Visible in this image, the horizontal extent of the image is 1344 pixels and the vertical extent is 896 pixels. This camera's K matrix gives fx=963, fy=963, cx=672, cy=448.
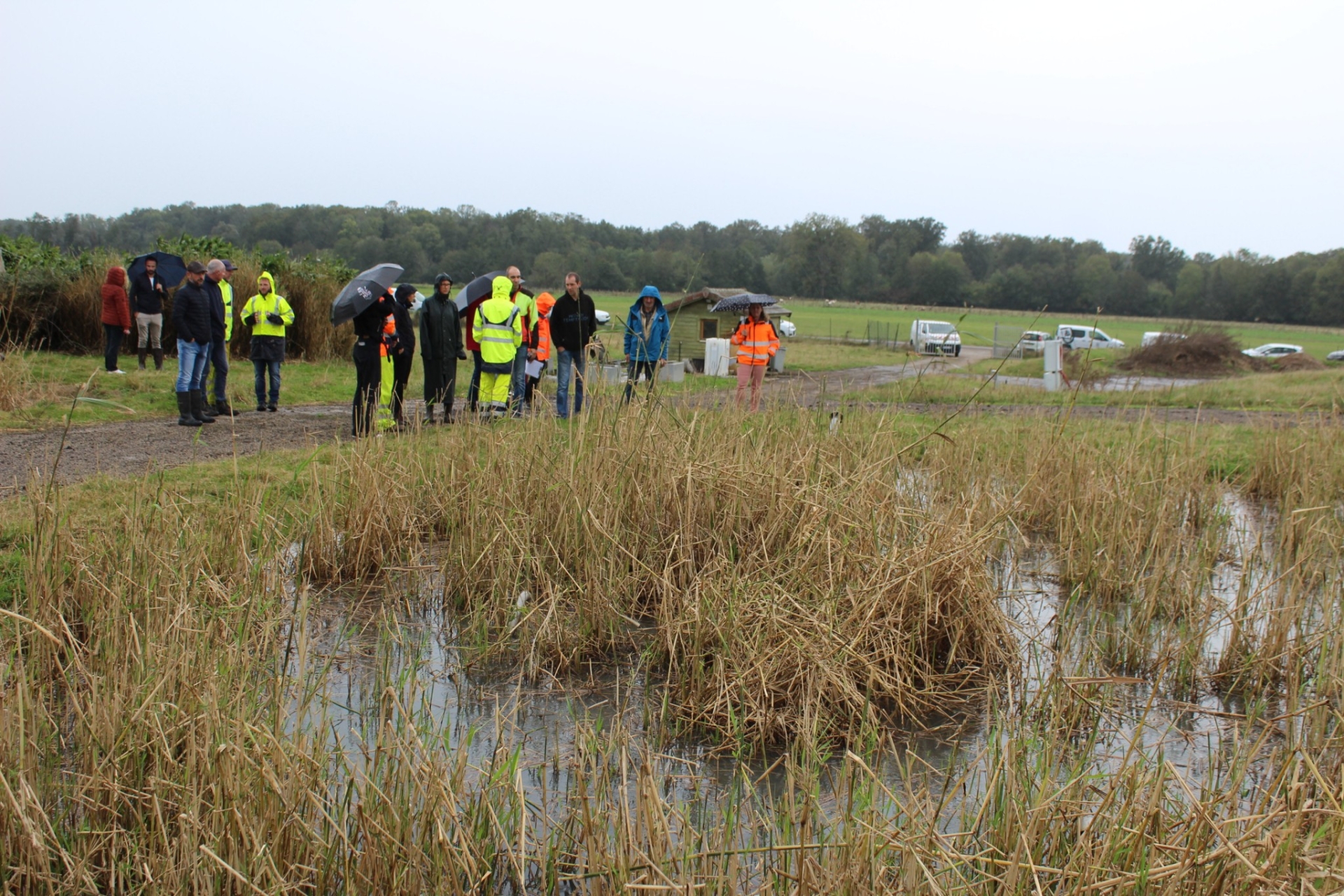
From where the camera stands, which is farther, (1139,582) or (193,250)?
(193,250)

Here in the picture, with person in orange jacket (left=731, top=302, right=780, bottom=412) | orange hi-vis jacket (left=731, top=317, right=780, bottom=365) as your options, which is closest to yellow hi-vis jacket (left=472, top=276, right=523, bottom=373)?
person in orange jacket (left=731, top=302, right=780, bottom=412)

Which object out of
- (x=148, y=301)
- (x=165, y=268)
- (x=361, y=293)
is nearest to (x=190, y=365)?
(x=361, y=293)

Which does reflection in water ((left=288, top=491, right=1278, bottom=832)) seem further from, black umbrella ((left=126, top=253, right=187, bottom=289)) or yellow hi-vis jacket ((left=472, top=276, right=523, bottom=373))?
black umbrella ((left=126, top=253, right=187, bottom=289))

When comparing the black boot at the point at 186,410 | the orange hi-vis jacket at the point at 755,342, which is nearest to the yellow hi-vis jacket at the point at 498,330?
the orange hi-vis jacket at the point at 755,342

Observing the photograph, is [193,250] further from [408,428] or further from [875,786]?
[875,786]

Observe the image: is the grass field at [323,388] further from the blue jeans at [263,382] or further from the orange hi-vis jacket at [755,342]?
the orange hi-vis jacket at [755,342]

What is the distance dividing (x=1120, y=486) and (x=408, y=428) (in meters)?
4.81

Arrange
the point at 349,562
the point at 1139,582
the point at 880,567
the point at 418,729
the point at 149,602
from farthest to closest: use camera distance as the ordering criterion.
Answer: the point at 349,562 → the point at 1139,582 → the point at 880,567 → the point at 149,602 → the point at 418,729

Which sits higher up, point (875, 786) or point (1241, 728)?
point (875, 786)

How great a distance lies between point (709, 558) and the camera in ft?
16.4

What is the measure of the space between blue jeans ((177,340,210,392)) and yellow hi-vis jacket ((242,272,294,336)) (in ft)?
4.94

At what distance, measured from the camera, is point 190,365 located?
10047mm

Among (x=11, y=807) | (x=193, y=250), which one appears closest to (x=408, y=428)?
(x=11, y=807)

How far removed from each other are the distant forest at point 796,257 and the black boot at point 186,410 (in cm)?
462
